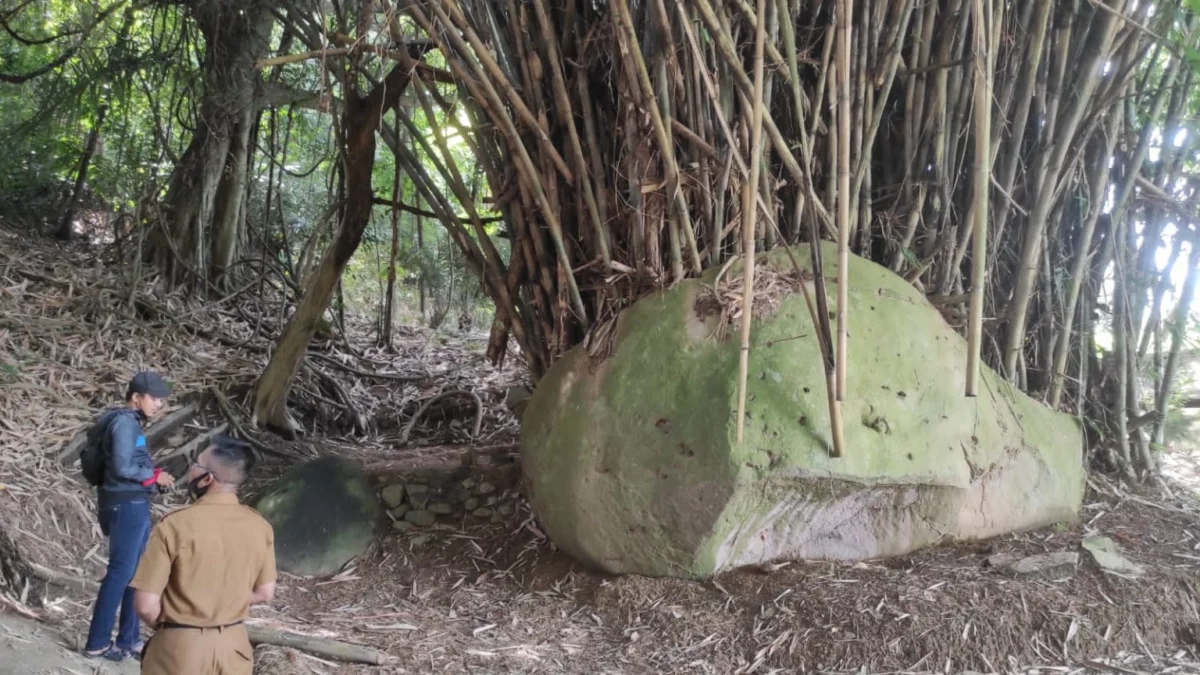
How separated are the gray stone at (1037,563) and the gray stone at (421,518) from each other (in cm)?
214

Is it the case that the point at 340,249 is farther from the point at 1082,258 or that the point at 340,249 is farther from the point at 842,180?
the point at 1082,258

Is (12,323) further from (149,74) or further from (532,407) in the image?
(532,407)

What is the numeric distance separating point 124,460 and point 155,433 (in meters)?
1.61

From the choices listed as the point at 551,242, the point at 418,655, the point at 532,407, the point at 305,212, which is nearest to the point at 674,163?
the point at 551,242

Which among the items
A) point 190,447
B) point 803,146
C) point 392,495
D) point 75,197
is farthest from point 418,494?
point 75,197

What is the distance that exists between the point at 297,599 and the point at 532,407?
3.47ft

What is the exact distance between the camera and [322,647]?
8.13ft

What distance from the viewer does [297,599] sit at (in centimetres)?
308

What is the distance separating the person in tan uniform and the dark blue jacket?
744 millimetres

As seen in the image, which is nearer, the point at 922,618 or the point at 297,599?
the point at 922,618

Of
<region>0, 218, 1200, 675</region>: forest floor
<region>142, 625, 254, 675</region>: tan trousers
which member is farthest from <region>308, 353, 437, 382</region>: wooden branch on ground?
<region>142, 625, 254, 675</region>: tan trousers

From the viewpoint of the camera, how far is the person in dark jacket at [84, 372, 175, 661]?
2.35 metres

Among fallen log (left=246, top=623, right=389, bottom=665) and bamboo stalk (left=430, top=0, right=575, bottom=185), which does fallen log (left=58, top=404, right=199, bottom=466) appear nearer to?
fallen log (left=246, top=623, right=389, bottom=665)

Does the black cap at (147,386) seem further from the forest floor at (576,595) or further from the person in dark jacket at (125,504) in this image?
the forest floor at (576,595)
